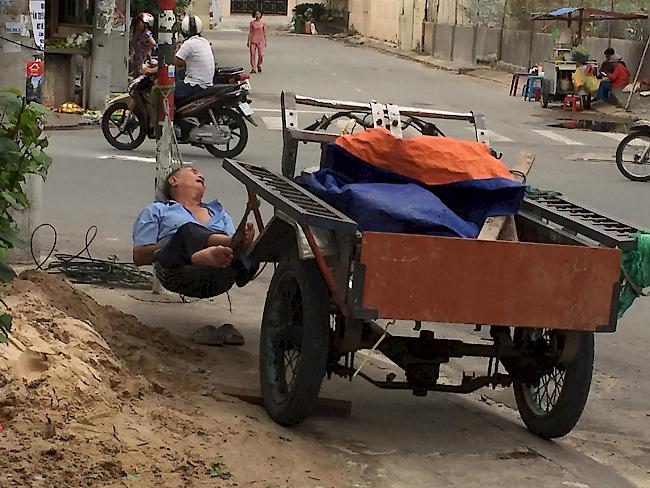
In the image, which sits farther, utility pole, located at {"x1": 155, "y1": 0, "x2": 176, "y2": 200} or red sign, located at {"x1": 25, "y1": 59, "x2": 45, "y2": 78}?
red sign, located at {"x1": 25, "y1": 59, "x2": 45, "y2": 78}

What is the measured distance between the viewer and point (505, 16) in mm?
44312

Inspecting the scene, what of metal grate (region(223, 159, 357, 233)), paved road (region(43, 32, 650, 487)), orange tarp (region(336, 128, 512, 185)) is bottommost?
paved road (region(43, 32, 650, 487))

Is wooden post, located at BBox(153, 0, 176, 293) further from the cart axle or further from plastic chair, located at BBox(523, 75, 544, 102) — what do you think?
plastic chair, located at BBox(523, 75, 544, 102)

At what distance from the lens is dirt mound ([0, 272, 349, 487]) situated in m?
4.79

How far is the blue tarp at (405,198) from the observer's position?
19.0 feet

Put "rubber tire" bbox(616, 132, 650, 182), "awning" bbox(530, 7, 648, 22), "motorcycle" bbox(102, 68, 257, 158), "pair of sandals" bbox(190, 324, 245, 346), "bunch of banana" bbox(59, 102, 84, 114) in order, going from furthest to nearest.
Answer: "awning" bbox(530, 7, 648, 22) → "bunch of banana" bbox(59, 102, 84, 114) → "rubber tire" bbox(616, 132, 650, 182) → "motorcycle" bbox(102, 68, 257, 158) → "pair of sandals" bbox(190, 324, 245, 346)

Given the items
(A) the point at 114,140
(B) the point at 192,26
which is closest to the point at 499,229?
(A) the point at 114,140

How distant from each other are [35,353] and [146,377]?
825mm

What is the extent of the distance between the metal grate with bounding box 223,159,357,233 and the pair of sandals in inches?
43.1

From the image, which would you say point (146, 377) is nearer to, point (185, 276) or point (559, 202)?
point (185, 276)

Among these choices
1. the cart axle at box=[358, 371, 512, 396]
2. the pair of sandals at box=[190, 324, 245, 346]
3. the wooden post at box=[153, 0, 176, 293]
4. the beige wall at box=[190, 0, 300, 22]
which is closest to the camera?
the cart axle at box=[358, 371, 512, 396]

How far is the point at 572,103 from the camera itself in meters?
28.4

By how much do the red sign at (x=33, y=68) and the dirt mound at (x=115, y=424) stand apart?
2.92m

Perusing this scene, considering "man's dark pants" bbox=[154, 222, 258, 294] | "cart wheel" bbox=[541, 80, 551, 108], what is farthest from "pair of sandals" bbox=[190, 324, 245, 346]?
"cart wheel" bbox=[541, 80, 551, 108]
